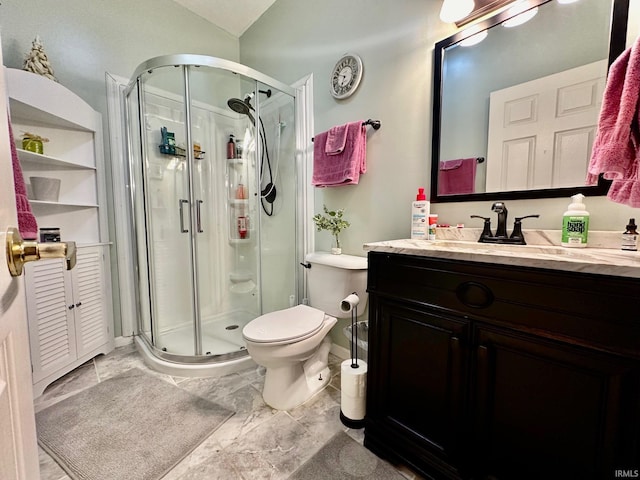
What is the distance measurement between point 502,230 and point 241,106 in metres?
2.00

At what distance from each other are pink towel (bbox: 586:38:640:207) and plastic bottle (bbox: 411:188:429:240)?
0.61 m

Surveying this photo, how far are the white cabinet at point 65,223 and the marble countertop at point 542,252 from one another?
189 centimetres

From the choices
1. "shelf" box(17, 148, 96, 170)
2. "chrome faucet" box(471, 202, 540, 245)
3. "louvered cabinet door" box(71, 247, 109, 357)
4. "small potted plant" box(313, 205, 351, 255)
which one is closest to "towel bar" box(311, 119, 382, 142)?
"small potted plant" box(313, 205, 351, 255)

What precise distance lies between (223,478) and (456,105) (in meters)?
1.92

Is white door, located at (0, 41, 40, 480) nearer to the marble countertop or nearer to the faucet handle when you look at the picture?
the marble countertop

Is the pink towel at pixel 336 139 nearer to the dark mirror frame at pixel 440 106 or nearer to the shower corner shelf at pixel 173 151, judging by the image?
the dark mirror frame at pixel 440 106

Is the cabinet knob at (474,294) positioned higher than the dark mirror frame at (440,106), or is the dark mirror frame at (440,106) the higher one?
the dark mirror frame at (440,106)

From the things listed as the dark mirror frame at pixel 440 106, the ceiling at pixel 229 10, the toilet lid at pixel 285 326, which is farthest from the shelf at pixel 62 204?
the dark mirror frame at pixel 440 106

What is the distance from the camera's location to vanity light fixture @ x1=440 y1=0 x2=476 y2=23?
1.21 meters

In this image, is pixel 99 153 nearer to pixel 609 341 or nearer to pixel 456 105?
pixel 456 105

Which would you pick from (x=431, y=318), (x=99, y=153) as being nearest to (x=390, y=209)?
(x=431, y=318)

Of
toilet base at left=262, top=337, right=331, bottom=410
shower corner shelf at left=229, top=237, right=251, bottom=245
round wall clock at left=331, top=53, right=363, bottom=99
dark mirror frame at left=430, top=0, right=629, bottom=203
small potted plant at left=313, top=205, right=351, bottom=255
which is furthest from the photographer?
shower corner shelf at left=229, top=237, right=251, bottom=245

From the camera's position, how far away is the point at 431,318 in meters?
0.97

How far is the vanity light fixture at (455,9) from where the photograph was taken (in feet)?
3.98
